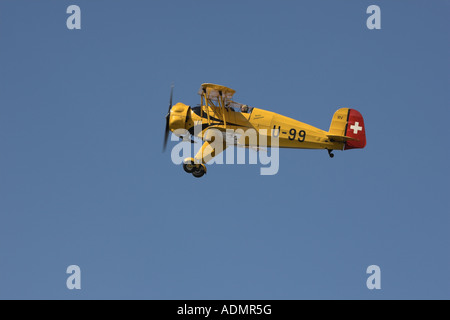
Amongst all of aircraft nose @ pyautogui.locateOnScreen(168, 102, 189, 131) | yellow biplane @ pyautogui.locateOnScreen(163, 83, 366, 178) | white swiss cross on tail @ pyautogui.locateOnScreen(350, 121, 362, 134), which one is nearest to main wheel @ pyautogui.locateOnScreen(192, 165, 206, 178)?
yellow biplane @ pyautogui.locateOnScreen(163, 83, 366, 178)

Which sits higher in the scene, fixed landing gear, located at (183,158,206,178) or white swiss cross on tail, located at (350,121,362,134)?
white swiss cross on tail, located at (350,121,362,134)

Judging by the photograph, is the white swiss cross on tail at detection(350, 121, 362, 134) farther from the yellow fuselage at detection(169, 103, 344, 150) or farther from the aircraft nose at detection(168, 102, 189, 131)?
the aircraft nose at detection(168, 102, 189, 131)

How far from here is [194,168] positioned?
3216cm

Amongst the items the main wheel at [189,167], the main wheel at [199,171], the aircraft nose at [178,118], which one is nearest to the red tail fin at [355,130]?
the main wheel at [199,171]

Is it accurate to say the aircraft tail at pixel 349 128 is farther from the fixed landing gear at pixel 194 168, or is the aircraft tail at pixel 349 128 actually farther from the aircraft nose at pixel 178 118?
Answer: the aircraft nose at pixel 178 118

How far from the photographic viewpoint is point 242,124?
106 ft

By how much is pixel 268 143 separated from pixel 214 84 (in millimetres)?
3744

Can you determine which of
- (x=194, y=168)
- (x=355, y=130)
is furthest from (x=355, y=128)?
(x=194, y=168)

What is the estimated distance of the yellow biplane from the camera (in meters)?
32.2

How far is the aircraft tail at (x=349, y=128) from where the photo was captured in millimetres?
32250

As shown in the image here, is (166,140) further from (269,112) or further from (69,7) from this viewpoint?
(69,7)
